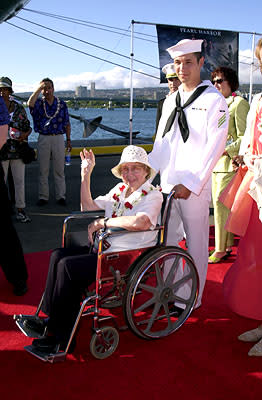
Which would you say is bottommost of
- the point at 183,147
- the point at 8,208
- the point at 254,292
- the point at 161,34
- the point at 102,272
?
the point at 254,292

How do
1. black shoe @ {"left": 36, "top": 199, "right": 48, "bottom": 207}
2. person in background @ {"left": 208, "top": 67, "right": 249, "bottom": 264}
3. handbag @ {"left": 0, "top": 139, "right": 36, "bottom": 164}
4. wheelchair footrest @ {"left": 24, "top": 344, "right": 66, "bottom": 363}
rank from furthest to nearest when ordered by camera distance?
black shoe @ {"left": 36, "top": 199, "right": 48, "bottom": 207}, handbag @ {"left": 0, "top": 139, "right": 36, "bottom": 164}, person in background @ {"left": 208, "top": 67, "right": 249, "bottom": 264}, wheelchair footrest @ {"left": 24, "top": 344, "right": 66, "bottom": 363}

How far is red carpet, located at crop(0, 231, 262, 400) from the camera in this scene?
7.07 ft

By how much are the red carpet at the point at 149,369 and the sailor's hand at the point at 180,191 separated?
882 mm

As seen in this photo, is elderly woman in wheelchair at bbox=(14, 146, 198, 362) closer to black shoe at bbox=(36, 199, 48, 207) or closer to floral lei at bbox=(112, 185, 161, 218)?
floral lei at bbox=(112, 185, 161, 218)

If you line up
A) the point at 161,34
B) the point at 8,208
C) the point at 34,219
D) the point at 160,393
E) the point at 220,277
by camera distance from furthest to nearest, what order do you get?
1. the point at 161,34
2. the point at 34,219
3. the point at 220,277
4. the point at 8,208
5. the point at 160,393

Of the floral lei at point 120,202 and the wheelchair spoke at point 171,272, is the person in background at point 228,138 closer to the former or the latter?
the wheelchair spoke at point 171,272

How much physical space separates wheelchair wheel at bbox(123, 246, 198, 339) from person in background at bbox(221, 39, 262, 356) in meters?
0.27

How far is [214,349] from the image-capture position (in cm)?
258

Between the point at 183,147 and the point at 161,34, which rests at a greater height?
the point at 161,34

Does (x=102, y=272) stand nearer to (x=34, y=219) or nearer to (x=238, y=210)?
(x=238, y=210)

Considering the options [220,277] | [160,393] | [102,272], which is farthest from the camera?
[220,277]

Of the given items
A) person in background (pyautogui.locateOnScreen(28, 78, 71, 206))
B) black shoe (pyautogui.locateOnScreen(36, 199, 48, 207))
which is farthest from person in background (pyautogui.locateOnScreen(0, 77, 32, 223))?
black shoe (pyautogui.locateOnScreen(36, 199, 48, 207))

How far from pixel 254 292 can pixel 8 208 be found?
1848 millimetres

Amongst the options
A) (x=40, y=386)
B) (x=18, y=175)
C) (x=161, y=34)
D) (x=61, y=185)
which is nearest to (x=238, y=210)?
(x=40, y=386)
